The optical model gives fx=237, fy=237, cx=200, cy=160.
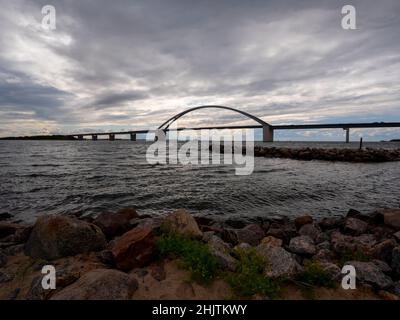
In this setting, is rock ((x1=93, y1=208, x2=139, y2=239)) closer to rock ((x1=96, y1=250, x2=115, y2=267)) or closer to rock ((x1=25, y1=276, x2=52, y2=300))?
rock ((x1=96, y1=250, x2=115, y2=267))

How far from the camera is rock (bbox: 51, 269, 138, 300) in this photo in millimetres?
Result: 3715

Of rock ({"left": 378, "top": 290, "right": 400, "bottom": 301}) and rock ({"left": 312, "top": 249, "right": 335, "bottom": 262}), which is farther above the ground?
rock ({"left": 378, "top": 290, "right": 400, "bottom": 301})

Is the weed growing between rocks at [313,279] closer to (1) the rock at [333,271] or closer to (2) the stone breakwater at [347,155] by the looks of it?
(1) the rock at [333,271]

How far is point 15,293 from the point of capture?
14.2 ft

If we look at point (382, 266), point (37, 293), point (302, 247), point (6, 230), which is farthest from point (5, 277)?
point (382, 266)

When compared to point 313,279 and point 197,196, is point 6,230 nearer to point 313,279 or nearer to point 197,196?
point 313,279

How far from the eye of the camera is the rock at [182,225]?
6.20m

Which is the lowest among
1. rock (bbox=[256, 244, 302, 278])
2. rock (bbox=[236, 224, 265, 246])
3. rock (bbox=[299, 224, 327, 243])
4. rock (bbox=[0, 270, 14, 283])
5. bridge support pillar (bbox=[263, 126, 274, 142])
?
rock (bbox=[299, 224, 327, 243])

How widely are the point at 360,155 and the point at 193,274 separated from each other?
4306cm

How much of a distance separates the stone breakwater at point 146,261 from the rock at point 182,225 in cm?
3

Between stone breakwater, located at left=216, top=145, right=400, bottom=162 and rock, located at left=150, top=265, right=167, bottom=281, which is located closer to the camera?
rock, located at left=150, top=265, right=167, bottom=281

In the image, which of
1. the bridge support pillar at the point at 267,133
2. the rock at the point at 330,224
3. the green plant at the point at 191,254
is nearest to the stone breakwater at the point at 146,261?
the green plant at the point at 191,254

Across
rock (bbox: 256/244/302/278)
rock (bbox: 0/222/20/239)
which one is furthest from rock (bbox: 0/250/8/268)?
rock (bbox: 256/244/302/278)
